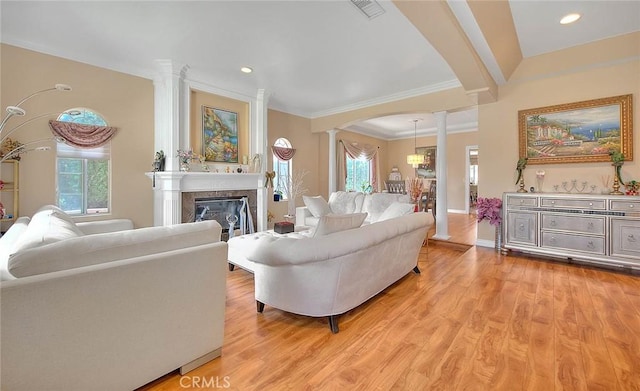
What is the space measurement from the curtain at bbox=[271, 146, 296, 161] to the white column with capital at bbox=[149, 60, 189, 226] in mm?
2100

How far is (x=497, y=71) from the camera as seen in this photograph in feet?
13.2

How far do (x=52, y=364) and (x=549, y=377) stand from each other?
2.58 meters

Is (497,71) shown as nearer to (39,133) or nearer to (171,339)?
(171,339)

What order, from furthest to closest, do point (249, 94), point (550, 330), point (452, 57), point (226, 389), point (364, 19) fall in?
point (249, 94)
point (452, 57)
point (364, 19)
point (550, 330)
point (226, 389)

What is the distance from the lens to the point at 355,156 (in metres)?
8.74

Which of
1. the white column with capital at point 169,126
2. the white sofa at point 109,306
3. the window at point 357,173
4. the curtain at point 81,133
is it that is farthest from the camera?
the window at point 357,173

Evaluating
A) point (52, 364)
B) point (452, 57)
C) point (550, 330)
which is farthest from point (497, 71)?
point (52, 364)

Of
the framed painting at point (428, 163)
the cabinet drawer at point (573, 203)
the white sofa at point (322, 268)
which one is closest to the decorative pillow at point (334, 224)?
the white sofa at point (322, 268)

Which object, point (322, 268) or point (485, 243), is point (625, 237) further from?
point (322, 268)

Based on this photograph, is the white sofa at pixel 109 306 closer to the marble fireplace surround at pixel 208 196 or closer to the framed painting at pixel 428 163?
the marble fireplace surround at pixel 208 196

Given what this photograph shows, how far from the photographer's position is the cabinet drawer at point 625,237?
10.8 feet

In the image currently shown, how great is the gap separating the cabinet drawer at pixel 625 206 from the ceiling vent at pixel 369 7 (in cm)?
363

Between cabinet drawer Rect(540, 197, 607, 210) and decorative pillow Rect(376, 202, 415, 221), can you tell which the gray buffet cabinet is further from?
decorative pillow Rect(376, 202, 415, 221)

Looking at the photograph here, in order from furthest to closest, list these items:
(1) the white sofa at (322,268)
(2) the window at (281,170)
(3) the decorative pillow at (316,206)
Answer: (2) the window at (281,170) → (3) the decorative pillow at (316,206) → (1) the white sofa at (322,268)
